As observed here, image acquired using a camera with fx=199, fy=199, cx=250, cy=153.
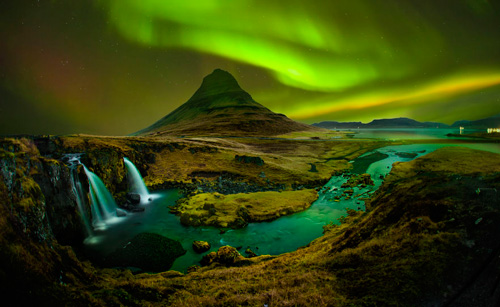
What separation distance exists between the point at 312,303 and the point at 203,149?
55.3 m

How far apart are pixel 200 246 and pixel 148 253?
457 cm

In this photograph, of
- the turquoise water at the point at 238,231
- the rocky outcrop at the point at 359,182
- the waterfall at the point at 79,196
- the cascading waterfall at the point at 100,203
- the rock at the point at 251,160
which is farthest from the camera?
the rock at the point at 251,160

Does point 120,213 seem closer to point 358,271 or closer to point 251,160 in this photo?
point 358,271

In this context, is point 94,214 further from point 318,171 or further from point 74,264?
point 318,171

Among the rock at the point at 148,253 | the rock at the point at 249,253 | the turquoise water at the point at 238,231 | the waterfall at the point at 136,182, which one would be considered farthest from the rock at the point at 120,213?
the rock at the point at 249,253

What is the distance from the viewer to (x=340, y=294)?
759 cm

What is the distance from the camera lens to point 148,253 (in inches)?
703

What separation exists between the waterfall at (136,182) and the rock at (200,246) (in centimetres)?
2071

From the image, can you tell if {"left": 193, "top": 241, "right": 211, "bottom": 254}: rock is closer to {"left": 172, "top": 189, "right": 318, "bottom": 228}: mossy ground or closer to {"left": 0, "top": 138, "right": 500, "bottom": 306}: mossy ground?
{"left": 172, "top": 189, "right": 318, "bottom": 228}: mossy ground

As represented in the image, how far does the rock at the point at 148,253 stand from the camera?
16.1 meters

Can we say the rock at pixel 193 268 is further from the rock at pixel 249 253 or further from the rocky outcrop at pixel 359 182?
the rocky outcrop at pixel 359 182

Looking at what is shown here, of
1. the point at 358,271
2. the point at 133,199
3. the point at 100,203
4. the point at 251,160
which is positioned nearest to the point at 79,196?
the point at 100,203

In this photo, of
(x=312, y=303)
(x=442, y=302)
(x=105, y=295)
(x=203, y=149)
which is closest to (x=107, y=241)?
(x=105, y=295)

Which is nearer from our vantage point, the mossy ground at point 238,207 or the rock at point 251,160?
the mossy ground at point 238,207
